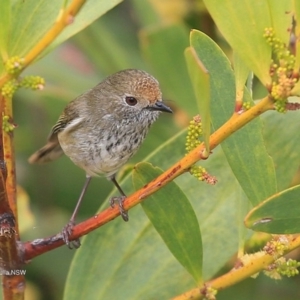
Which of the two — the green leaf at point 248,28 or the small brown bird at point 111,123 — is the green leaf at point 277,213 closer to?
the green leaf at point 248,28

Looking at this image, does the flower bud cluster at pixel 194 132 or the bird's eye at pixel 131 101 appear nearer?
the flower bud cluster at pixel 194 132

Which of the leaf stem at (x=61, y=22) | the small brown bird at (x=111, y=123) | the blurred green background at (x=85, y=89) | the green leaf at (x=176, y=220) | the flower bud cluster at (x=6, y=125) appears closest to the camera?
the leaf stem at (x=61, y=22)

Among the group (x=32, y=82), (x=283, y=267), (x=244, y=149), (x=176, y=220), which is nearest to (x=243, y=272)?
(x=283, y=267)

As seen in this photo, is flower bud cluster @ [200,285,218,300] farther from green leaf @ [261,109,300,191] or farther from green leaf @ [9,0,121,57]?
green leaf @ [9,0,121,57]

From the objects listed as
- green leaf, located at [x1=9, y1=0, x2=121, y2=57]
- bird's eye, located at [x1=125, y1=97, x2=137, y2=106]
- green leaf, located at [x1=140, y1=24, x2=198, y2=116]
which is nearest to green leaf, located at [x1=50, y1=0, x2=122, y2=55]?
green leaf, located at [x1=9, y1=0, x2=121, y2=57]

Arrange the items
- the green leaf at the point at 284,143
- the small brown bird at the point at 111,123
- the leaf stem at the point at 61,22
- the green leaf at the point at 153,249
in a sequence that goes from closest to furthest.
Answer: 1. the leaf stem at the point at 61,22
2. the green leaf at the point at 284,143
3. the green leaf at the point at 153,249
4. the small brown bird at the point at 111,123

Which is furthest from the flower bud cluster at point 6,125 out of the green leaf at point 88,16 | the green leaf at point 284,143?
the green leaf at point 284,143

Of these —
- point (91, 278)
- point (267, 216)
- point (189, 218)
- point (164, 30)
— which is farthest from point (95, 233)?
point (164, 30)
